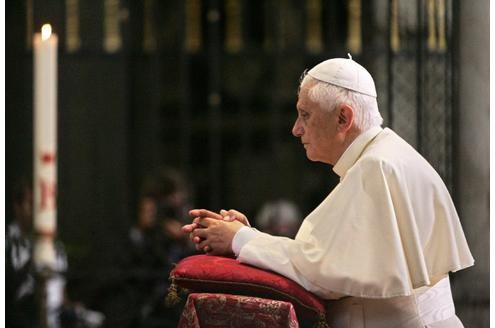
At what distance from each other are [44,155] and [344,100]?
997mm

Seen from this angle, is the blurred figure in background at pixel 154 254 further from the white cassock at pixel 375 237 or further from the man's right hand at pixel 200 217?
the white cassock at pixel 375 237

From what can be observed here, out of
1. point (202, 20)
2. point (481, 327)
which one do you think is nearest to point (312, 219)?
point (481, 327)

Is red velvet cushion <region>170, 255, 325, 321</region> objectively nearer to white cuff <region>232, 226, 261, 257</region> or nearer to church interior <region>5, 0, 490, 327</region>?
white cuff <region>232, 226, 261, 257</region>

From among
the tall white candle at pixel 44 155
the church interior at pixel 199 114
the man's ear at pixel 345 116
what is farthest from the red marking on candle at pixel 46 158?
the church interior at pixel 199 114

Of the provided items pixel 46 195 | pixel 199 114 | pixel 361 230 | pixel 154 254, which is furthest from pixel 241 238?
pixel 199 114

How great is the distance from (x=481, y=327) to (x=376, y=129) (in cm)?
328

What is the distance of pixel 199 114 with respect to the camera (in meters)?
11.7

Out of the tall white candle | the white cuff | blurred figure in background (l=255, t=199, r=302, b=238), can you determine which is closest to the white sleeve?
the white cuff

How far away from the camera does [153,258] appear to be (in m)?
8.21

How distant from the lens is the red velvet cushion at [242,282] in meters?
3.82

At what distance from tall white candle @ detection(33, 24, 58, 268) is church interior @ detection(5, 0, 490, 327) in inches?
68.3

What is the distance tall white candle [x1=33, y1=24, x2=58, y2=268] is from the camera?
4438 mm

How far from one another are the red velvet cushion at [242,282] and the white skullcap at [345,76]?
20.6 inches

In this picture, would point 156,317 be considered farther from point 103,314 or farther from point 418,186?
point 418,186
